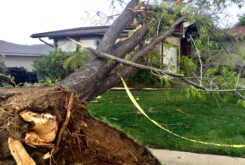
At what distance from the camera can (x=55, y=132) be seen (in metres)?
1.43

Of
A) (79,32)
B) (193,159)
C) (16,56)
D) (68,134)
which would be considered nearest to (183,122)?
(193,159)

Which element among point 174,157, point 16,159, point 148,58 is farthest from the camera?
point 148,58

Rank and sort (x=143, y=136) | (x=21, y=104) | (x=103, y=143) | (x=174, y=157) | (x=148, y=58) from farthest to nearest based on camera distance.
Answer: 1. (x=148, y=58)
2. (x=143, y=136)
3. (x=174, y=157)
4. (x=103, y=143)
5. (x=21, y=104)

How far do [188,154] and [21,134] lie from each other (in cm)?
265

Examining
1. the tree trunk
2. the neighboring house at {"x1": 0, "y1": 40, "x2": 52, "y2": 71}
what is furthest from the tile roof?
the tree trunk

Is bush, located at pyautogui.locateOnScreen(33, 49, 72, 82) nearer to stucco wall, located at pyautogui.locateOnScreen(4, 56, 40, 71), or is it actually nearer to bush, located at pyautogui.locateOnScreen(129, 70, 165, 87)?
bush, located at pyautogui.locateOnScreen(129, 70, 165, 87)

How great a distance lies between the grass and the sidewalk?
196 millimetres

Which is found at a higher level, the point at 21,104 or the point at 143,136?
the point at 21,104

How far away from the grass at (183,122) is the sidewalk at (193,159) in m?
0.20

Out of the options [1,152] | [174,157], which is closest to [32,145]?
[1,152]

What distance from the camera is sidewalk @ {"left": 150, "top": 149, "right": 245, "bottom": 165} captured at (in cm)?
→ 290

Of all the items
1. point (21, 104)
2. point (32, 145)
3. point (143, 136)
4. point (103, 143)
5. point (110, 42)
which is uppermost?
point (110, 42)

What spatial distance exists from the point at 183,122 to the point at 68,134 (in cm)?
365

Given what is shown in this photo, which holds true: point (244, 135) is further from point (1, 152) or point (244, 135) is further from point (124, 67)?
point (1, 152)
